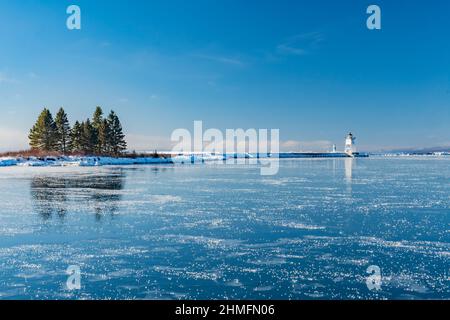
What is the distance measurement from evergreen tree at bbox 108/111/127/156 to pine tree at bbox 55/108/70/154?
28.6ft

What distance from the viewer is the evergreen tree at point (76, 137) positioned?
76188 mm

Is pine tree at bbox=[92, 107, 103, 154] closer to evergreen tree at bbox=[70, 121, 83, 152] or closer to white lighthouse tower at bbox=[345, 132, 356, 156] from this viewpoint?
evergreen tree at bbox=[70, 121, 83, 152]

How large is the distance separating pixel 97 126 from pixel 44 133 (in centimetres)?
1063

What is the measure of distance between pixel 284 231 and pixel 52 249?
18.3 ft

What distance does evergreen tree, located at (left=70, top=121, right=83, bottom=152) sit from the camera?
76.2m

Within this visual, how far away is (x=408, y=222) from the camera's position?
10672 millimetres

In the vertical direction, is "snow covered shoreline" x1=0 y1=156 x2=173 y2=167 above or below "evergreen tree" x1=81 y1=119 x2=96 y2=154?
below

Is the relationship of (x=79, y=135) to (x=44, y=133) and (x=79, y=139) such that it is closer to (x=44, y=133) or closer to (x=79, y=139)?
(x=79, y=139)

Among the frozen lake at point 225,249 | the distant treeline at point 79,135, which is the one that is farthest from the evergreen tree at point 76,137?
the frozen lake at point 225,249

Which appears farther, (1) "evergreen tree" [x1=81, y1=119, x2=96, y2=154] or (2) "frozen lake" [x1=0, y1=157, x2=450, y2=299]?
(1) "evergreen tree" [x1=81, y1=119, x2=96, y2=154]

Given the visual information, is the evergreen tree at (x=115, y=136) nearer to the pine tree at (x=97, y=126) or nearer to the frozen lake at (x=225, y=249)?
the pine tree at (x=97, y=126)

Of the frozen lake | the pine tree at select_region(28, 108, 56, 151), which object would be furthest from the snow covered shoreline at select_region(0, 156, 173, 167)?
the frozen lake
